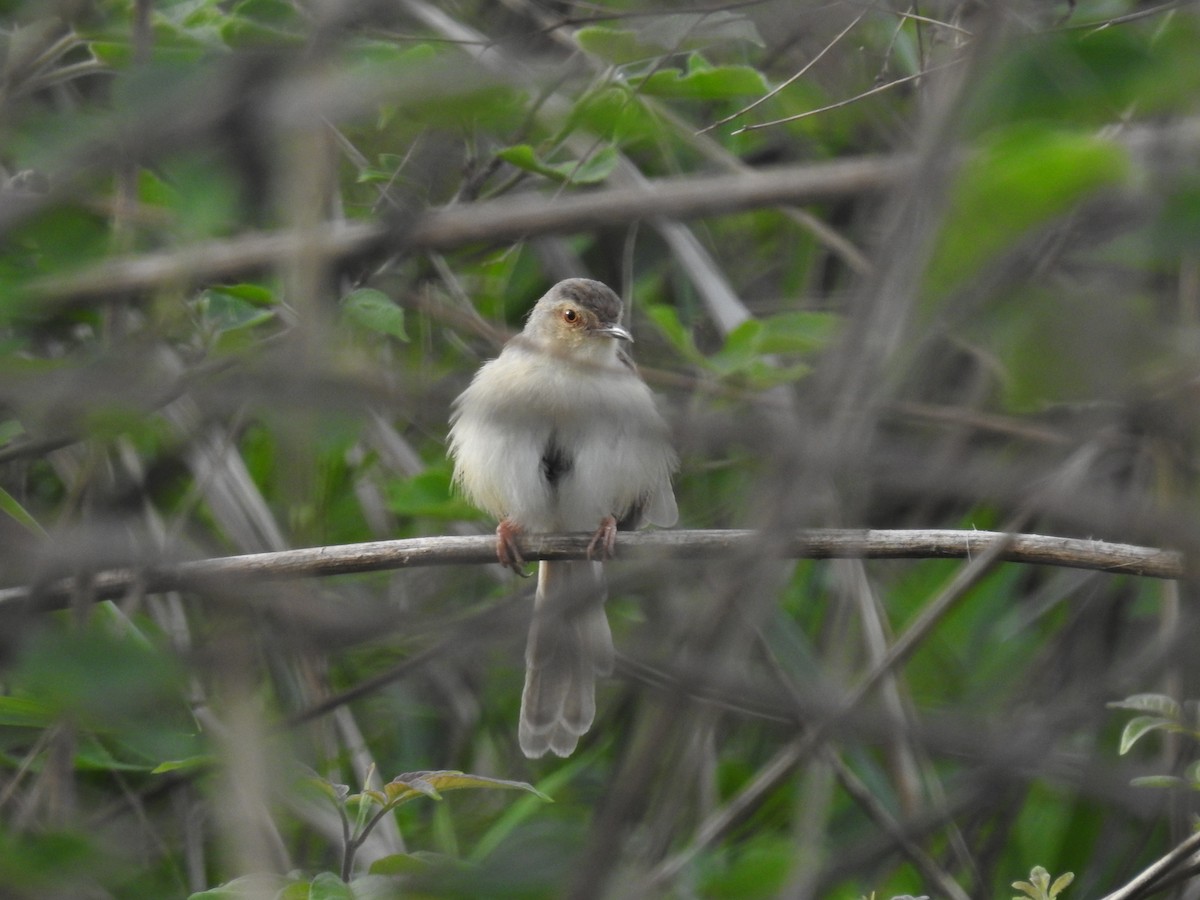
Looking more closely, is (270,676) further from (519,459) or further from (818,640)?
(818,640)

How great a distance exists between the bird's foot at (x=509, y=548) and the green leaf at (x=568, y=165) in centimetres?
99

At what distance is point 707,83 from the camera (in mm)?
3260

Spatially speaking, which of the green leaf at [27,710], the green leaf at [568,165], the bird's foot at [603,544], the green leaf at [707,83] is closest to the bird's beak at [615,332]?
the bird's foot at [603,544]

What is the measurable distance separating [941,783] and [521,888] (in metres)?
4.58

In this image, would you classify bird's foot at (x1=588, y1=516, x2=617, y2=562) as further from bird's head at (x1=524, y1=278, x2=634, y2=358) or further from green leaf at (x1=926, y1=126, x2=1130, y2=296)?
green leaf at (x1=926, y1=126, x2=1130, y2=296)

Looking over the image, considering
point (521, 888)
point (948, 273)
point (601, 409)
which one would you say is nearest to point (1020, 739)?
point (521, 888)

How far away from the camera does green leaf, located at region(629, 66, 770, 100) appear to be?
127 inches

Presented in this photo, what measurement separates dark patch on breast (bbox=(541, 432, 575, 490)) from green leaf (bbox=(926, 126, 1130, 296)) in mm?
4131

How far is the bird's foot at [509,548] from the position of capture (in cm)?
371

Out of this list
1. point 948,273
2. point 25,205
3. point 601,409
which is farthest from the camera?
point 601,409

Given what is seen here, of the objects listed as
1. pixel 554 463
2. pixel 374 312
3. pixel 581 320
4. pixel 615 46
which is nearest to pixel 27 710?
pixel 615 46

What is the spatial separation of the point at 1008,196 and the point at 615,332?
416 centimetres

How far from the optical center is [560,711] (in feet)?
16.0

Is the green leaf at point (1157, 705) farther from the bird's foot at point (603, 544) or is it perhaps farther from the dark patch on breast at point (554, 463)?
the dark patch on breast at point (554, 463)
